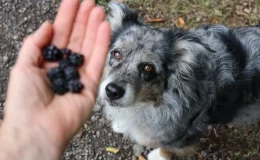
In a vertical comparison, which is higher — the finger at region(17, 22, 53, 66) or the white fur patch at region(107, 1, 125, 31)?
the finger at region(17, 22, 53, 66)

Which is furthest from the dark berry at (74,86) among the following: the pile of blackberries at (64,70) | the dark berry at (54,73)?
the dark berry at (54,73)

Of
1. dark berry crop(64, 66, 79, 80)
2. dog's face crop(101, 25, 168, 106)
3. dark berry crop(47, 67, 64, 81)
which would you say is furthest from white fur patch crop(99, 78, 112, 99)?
dark berry crop(47, 67, 64, 81)

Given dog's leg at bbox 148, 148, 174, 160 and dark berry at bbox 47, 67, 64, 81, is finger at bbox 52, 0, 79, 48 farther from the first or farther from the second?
dog's leg at bbox 148, 148, 174, 160

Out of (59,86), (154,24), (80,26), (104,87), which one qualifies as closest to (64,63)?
(59,86)

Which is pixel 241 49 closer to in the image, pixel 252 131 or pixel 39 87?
pixel 252 131

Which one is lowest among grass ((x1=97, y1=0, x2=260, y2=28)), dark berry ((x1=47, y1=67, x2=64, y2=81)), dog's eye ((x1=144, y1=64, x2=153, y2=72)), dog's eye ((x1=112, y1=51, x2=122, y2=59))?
grass ((x1=97, y1=0, x2=260, y2=28))

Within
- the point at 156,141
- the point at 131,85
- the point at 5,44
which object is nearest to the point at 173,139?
the point at 156,141

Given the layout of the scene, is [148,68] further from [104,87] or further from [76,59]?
[76,59]
